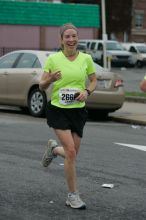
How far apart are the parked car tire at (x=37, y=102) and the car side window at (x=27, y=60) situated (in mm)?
712

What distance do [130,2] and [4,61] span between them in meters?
49.9

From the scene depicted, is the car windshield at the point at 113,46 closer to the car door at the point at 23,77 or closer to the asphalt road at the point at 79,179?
the car door at the point at 23,77

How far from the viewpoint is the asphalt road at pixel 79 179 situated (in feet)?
20.4

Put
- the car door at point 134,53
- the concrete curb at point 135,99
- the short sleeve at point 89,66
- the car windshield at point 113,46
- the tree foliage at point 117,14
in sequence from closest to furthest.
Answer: the short sleeve at point 89,66 < the concrete curb at point 135,99 < the car windshield at point 113,46 < the car door at point 134,53 < the tree foliage at point 117,14

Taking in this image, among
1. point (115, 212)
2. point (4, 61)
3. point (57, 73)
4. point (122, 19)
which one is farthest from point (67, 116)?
point (122, 19)

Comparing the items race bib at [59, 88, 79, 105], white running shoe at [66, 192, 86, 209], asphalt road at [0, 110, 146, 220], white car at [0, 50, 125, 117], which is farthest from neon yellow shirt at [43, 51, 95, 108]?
white car at [0, 50, 125, 117]

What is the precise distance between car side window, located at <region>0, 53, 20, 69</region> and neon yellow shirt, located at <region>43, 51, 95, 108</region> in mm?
9953

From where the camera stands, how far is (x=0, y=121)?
46.7 feet

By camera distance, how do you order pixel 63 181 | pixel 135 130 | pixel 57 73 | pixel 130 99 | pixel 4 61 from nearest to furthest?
pixel 57 73 < pixel 63 181 < pixel 135 130 < pixel 4 61 < pixel 130 99

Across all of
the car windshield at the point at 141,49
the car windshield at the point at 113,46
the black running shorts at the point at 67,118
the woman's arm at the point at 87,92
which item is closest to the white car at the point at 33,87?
the woman's arm at the point at 87,92

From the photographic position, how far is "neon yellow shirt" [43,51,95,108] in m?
6.31

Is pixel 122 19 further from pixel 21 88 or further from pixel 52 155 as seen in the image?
pixel 52 155

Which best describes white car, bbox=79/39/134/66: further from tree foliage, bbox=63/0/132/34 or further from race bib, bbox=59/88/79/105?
race bib, bbox=59/88/79/105

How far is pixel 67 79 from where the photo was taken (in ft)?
20.8
